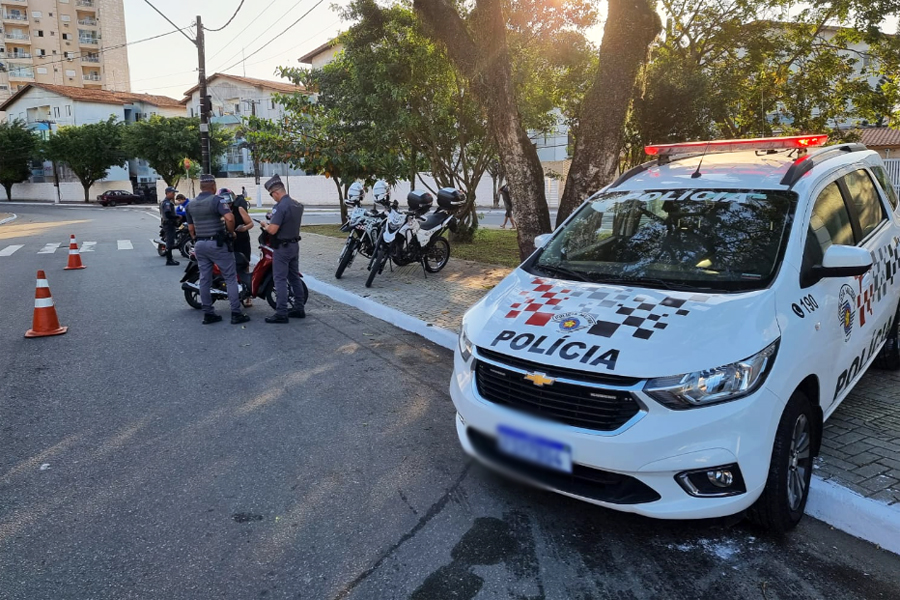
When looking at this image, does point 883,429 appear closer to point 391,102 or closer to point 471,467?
point 471,467

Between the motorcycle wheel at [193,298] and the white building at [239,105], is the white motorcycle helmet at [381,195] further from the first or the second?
the white building at [239,105]

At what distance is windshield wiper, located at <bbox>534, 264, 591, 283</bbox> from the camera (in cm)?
388

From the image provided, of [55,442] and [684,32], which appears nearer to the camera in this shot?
[55,442]

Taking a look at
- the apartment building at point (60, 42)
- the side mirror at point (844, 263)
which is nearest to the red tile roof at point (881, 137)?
the side mirror at point (844, 263)

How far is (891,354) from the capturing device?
17.8 ft

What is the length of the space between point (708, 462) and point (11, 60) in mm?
94072

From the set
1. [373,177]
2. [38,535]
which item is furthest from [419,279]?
[373,177]

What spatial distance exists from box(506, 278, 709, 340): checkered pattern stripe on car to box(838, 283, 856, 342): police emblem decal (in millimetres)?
1023

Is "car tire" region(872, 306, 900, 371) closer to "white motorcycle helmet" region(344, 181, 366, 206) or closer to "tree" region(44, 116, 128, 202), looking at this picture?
"white motorcycle helmet" region(344, 181, 366, 206)

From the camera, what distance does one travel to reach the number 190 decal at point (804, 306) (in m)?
3.23

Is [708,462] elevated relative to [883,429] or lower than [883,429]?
elevated

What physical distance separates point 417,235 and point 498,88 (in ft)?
11.4

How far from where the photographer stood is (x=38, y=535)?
128 inches

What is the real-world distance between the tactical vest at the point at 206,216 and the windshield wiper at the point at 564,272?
16.0 ft
